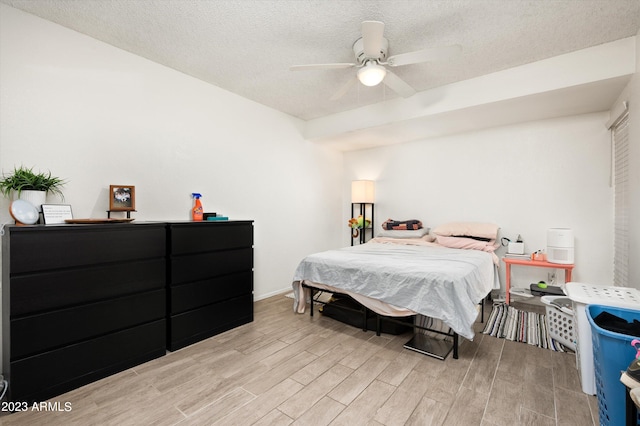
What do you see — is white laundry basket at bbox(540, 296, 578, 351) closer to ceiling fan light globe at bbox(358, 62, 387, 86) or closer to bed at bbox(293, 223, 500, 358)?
bed at bbox(293, 223, 500, 358)

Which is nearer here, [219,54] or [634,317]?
[634,317]

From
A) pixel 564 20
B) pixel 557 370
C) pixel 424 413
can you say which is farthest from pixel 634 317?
pixel 564 20

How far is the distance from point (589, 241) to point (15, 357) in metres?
5.20

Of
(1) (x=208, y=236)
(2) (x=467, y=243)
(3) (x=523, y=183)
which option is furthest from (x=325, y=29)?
(3) (x=523, y=183)

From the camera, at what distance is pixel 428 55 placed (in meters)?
2.11

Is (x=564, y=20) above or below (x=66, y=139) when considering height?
above

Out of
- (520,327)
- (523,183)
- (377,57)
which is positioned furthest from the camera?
(523,183)

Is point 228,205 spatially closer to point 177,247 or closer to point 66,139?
point 177,247

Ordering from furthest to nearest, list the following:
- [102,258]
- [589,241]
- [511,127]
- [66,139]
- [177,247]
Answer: [511,127]
[589,241]
[177,247]
[66,139]
[102,258]

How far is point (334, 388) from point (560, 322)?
1.97 metres

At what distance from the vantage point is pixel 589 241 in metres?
3.33

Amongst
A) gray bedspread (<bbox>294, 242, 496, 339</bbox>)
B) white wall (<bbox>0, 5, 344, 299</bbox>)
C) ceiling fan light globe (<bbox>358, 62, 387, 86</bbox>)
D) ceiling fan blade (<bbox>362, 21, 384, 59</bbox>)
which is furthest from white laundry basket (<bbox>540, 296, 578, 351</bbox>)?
white wall (<bbox>0, 5, 344, 299</bbox>)

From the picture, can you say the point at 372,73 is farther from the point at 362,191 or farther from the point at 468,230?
the point at 362,191

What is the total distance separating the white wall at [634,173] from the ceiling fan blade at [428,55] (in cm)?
162
